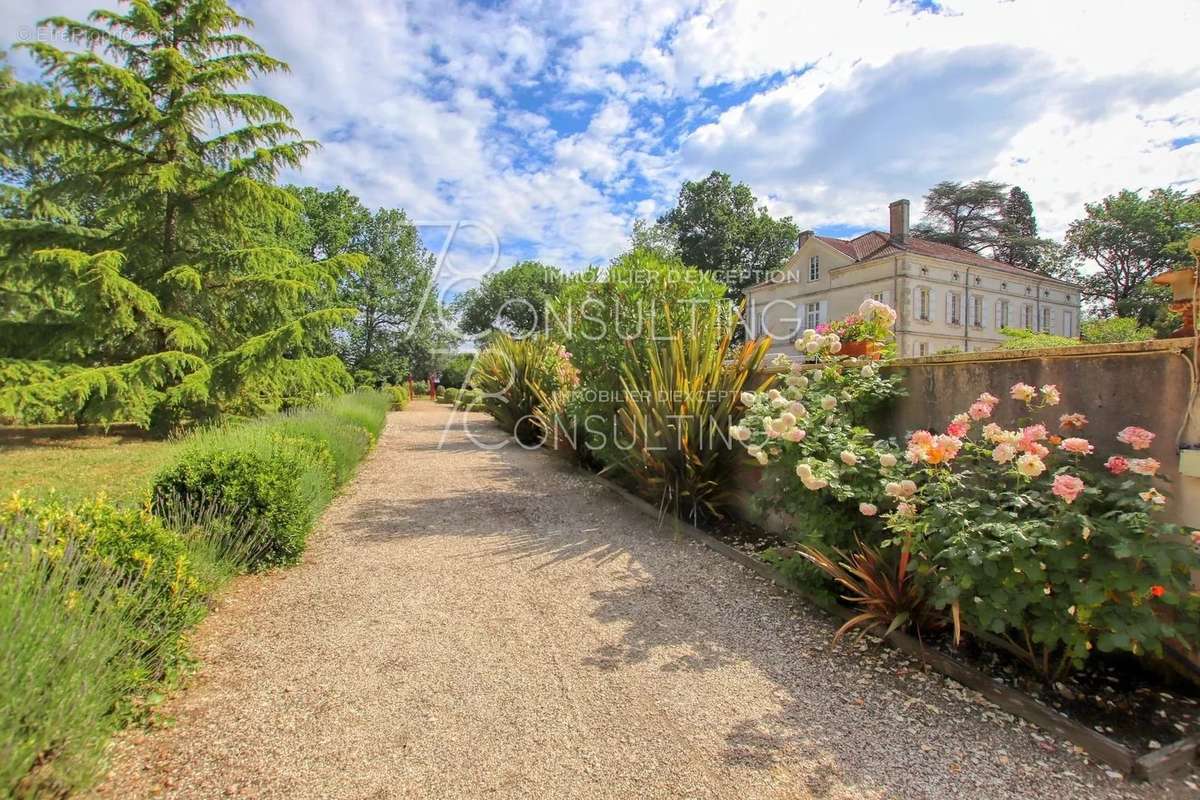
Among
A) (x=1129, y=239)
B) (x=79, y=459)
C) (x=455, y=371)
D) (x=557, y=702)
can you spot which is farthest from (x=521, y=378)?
(x=1129, y=239)

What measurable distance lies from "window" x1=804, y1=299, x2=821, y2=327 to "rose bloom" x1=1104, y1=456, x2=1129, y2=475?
→ 23.8 meters

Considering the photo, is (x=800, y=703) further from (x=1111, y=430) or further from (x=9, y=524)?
(x=9, y=524)

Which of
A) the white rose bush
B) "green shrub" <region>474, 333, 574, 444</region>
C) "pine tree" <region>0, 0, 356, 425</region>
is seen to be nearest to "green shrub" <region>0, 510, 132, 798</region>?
the white rose bush

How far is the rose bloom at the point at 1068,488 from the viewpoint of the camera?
74.9 inches

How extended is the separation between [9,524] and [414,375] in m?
29.7

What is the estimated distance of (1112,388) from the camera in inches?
92.7

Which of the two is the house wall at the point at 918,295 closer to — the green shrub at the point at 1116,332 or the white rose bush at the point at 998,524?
the green shrub at the point at 1116,332

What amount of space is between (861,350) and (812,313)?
22528 millimetres

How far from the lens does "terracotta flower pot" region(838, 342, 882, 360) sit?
370 cm

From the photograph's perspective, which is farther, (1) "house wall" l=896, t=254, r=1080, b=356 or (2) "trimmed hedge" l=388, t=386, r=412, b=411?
(1) "house wall" l=896, t=254, r=1080, b=356

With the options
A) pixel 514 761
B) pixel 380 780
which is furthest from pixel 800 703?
pixel 380 780

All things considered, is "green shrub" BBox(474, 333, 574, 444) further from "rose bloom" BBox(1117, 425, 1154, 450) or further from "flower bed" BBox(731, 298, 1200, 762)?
"rose bloom" BBox(1117, 425, 1154, 450)

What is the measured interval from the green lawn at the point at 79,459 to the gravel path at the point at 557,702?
166 cm

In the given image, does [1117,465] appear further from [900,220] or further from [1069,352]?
[900,220]
